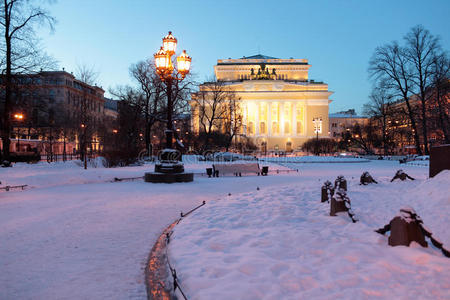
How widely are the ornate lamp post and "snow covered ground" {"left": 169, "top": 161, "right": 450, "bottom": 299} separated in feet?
28.4

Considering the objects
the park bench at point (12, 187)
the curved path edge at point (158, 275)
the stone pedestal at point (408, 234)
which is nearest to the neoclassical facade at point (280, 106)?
the park bench at point (12, 187)

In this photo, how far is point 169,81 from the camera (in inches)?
593

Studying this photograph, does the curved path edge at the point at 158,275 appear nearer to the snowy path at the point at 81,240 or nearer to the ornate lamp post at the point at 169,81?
the snowy path at the point at 81,240

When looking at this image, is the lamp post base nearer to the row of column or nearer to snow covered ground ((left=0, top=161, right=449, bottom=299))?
snow covered ground ((left=0, top=161, right=449, bottom=299))

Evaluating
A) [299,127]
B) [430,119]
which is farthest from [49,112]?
[299,127]

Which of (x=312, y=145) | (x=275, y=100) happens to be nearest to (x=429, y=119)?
(x=312, y=145)

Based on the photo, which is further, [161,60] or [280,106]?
[280,106]

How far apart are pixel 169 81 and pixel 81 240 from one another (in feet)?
35.0

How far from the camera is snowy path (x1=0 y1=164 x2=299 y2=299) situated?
3809mm

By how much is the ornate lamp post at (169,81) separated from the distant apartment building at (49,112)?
9329 mm

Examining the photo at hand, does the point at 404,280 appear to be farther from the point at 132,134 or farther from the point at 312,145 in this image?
the point at 312,145

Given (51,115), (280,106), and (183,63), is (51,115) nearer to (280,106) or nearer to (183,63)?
(183,63)

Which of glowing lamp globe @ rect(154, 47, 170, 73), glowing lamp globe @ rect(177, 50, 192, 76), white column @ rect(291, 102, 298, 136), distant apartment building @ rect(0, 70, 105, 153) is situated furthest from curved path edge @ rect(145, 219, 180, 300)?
Result: white column @ rect(291, 102, 298, 136)

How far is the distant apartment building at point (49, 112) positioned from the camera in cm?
1970
